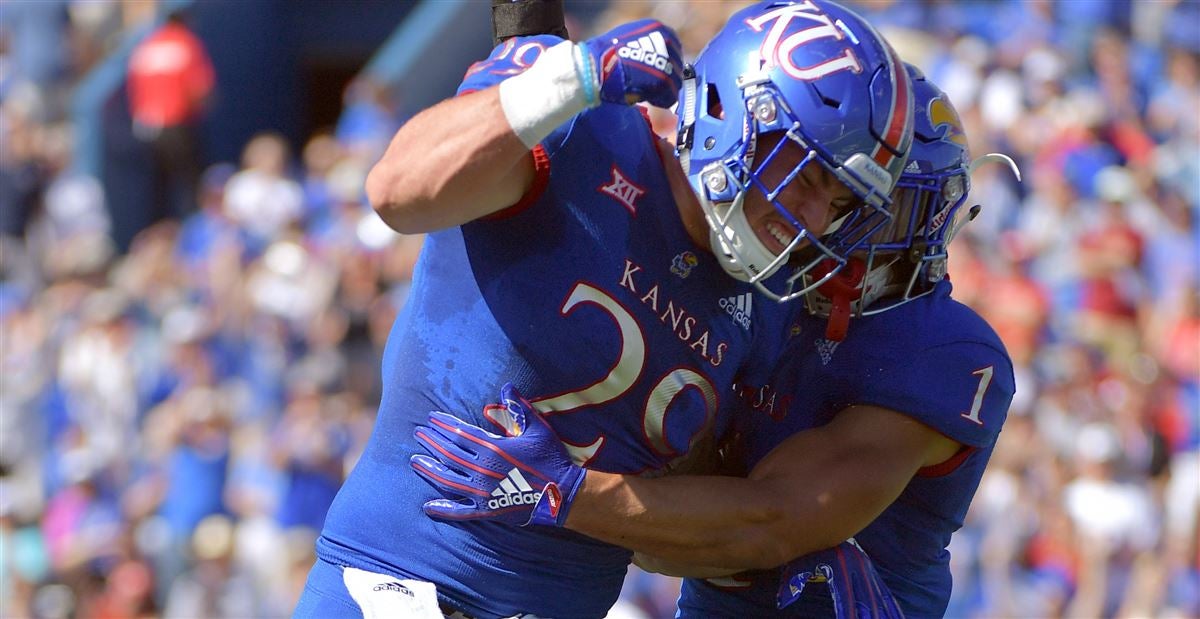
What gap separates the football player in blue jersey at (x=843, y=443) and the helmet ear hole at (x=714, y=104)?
59 mm

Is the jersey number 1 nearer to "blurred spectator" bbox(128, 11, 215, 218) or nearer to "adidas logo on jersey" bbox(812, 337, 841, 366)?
"adidas logo on jersey" bbox(812, 337, 841, 366)

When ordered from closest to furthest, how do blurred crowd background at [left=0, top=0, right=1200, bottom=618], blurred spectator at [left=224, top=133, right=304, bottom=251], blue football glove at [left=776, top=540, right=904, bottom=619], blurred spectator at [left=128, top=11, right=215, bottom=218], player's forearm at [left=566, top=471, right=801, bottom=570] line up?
player's forearm at [left=566, top=471, right=801, bottom=570]
blue football glove at [left=776, top=540, right=904, bottom=619]
blurred crowd background at [left=0, top=0, right=1200, bottom=618]
blurred spectator at [left=224, top=133, right=304, bottom=251]
blurred spectator at [left=128, top=11, right=215, bottom=218]

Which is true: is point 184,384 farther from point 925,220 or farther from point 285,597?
point 925,220

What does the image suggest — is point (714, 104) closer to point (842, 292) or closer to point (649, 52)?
point (649, 52)

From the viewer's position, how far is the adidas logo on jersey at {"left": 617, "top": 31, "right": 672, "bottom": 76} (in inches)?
118

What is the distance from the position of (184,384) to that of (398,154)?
704 centimetres

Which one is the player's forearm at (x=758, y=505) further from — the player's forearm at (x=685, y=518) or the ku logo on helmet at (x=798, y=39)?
the ku logo on helmet at (x=798, y=39)

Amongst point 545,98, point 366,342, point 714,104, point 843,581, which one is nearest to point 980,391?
point 843,581

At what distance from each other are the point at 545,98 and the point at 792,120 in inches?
19.4

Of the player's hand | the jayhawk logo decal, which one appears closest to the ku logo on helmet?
the player's hand

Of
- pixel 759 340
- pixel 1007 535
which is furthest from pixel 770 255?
pixel 1007 535

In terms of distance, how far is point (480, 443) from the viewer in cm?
322

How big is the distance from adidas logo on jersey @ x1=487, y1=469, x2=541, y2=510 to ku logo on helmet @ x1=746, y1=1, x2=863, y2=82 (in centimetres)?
93

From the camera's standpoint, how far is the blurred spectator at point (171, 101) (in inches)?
503
